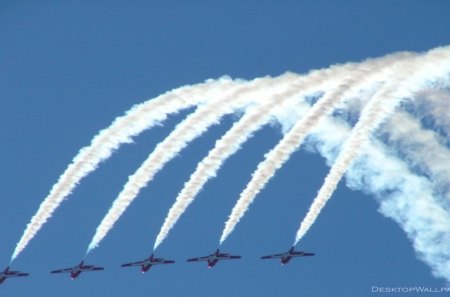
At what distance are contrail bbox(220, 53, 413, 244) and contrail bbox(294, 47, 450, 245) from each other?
869 mm

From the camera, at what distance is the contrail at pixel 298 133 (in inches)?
2021

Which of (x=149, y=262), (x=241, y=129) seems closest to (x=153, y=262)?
(x=149, y=262)

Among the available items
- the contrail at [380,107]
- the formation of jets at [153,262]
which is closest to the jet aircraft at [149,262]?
the formation of jets at [153,262]

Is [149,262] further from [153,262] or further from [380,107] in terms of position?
[380,107]

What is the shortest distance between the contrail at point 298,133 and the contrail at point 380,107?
869 millimetres

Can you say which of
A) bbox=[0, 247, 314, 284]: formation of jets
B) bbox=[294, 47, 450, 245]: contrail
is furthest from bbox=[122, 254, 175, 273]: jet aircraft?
bbox=[294, 47, 450, 245]: contrail

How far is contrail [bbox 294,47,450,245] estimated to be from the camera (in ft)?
160

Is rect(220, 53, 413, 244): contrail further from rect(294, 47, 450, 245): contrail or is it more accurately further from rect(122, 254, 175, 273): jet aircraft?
rect(122, 254, 175, 273): jet aircraft

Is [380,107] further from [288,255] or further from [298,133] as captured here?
[288,255]

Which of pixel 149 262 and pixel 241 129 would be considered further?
pixel 149 262

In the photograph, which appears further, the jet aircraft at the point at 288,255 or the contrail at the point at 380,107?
the jet aircraft at the point at 288,255

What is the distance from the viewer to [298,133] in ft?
177

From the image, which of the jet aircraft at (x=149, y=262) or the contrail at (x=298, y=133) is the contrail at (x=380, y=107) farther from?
the jet aircraft at (x=149, y=262)

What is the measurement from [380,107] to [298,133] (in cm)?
455
